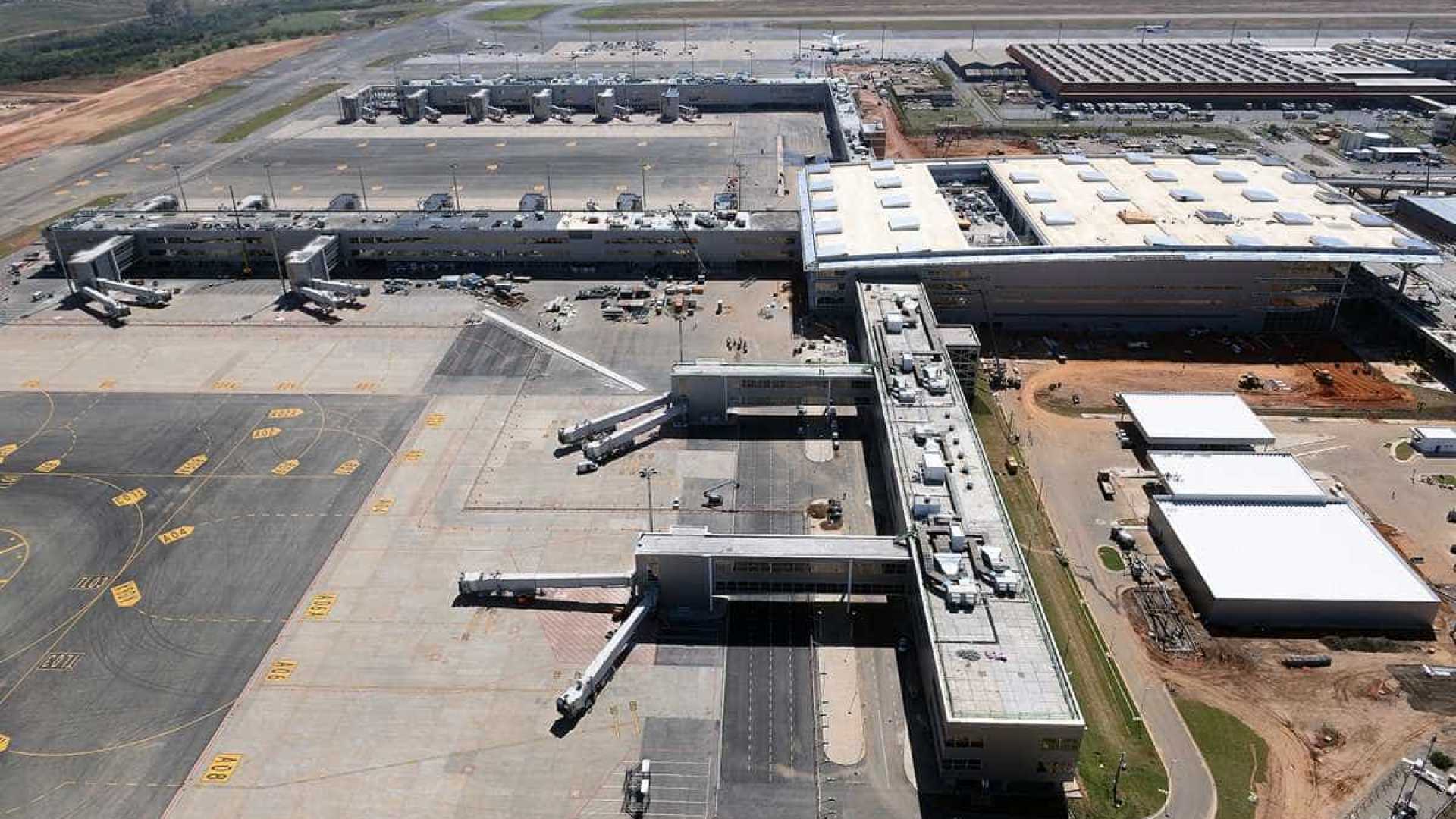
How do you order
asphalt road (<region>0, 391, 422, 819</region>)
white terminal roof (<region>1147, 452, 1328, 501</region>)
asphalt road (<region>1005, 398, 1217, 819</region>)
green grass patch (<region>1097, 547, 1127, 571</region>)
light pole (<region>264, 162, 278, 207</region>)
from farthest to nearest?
light pole (<region>264, 162, 278, 207</region>) < white terminal roof (<region>1147, 452, 1328, 501</region>) < green grass patch (<region>1097, 547, 1127, 571</region>) < asphalt road (<region>0, 391, 422, 819</region>) < asphalt road (<region>1005, 398, 1217, 819</region>)

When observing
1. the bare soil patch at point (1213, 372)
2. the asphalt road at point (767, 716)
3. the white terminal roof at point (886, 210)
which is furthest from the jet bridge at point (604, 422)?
the bare soil patch at point (1213, 372)

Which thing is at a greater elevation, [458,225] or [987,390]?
[458,225]

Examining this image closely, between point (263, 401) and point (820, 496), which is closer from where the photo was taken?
point (820, 496)

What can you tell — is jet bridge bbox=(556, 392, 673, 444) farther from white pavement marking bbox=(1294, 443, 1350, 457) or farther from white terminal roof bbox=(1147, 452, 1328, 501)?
white pavement marking bbox=(1294, 443, 1350, 457)

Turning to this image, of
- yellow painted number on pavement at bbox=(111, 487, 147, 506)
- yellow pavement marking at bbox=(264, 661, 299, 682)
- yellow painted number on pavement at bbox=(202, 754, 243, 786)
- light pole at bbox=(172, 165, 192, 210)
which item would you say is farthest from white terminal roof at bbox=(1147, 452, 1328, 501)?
light pole at bbox=(172, 165, 192, 210)

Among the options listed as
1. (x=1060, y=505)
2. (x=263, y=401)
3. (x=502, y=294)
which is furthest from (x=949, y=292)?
(x=263, y=401)

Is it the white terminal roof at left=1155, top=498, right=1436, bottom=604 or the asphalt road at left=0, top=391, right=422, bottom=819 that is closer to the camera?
the asphalt road at left=0, top=391, right=422, bottom=819

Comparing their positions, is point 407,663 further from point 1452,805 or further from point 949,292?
point 949,292
